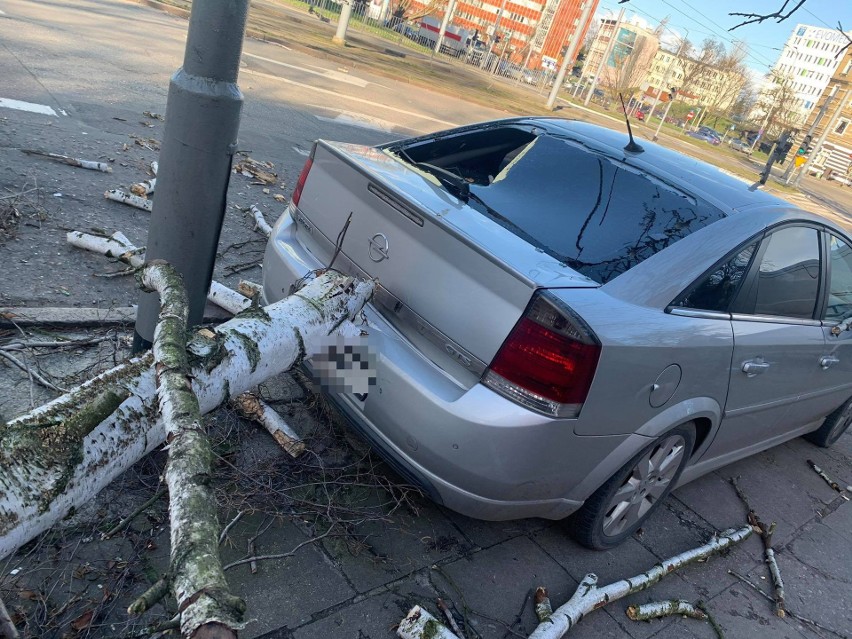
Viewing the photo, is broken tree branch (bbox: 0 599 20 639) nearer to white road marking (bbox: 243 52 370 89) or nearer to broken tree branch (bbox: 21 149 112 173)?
broken tree branch (bbox: 21 149 112 173)

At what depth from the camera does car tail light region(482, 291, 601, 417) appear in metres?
2.39

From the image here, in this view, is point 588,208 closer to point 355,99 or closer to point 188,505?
point 188,505

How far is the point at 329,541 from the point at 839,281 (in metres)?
3.35

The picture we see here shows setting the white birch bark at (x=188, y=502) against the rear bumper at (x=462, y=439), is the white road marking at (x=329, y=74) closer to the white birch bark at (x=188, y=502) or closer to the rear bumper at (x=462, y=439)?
the rear bumper at (x=462, y=439)

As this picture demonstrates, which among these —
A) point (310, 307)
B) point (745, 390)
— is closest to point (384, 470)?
point (310, 307)

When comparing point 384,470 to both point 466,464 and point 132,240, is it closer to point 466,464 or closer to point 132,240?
point 466,464

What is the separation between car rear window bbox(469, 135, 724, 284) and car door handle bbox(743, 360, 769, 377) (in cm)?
72

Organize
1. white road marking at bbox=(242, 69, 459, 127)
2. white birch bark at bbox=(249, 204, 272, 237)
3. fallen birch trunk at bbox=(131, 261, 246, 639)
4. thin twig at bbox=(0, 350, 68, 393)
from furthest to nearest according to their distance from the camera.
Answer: white road marking at bbox=(242, 69, 459, 127) < white birch bark at bbox=(249, 204, 272, 237) < thin twig at bbox=(0, 350, 68, 393) < fallen birch trunk at bbox=(131, 261, 246, 639)

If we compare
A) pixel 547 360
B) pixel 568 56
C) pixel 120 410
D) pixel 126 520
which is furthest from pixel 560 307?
pixel 568 56

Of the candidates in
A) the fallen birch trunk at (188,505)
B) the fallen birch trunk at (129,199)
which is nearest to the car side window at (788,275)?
the fallen birch trunk at (188,505)

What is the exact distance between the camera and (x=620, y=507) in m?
3.16

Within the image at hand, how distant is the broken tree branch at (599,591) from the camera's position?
2.60 meters

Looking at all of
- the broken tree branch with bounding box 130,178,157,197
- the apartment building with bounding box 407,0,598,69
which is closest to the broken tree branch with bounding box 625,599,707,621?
the broken tree branch with bounding box 130,178,157,197

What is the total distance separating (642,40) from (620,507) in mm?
77256
